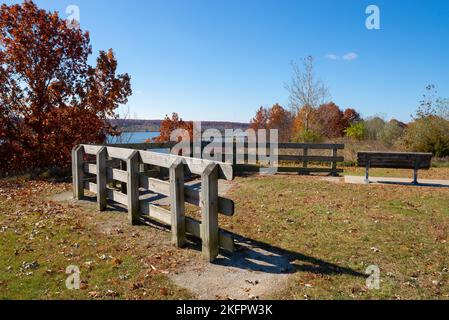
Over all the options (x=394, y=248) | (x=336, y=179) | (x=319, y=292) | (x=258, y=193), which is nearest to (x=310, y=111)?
(x=336, y=179)

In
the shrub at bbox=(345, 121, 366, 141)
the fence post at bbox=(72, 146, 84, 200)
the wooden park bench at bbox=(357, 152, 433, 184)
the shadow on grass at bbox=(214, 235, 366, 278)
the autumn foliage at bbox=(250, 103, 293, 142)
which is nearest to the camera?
the shadow on grass at bbox=(214, 235, 366, 278)

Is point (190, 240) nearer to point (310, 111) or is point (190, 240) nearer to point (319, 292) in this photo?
point (319, 292)

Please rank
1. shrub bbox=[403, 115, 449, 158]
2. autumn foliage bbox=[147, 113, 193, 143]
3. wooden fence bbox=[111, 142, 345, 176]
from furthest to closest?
autumn foliage bbox=[147, 113, 193, 143]
shrub bbox=[403, 115, 449, 158]
wooden fence bbox=[111, 142, 345, 176]

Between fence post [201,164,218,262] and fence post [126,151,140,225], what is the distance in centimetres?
210

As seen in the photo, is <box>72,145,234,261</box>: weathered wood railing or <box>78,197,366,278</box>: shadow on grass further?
<box>72,145,234,261</box>: weathered wood railing

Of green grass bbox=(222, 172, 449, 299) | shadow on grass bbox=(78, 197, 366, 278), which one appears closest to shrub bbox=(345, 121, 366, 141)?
green grass bbox=(222, 172, 449, 299)

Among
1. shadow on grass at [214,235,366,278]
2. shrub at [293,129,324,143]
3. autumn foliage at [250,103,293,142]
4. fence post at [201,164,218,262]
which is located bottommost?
shadow on grass at [214,235,366,278]

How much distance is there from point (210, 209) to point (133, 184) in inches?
90.4

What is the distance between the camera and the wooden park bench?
34.6 ft

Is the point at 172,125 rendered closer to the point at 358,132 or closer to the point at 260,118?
the point at 358,132

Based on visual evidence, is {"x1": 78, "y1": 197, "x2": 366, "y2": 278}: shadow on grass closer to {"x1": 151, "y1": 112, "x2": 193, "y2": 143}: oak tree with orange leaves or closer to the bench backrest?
the bench backrest

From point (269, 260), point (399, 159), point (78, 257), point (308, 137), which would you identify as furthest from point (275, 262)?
point (308, 137)

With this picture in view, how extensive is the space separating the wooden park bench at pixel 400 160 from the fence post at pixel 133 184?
25.4 ft

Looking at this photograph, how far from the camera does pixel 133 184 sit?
636 centimetres
